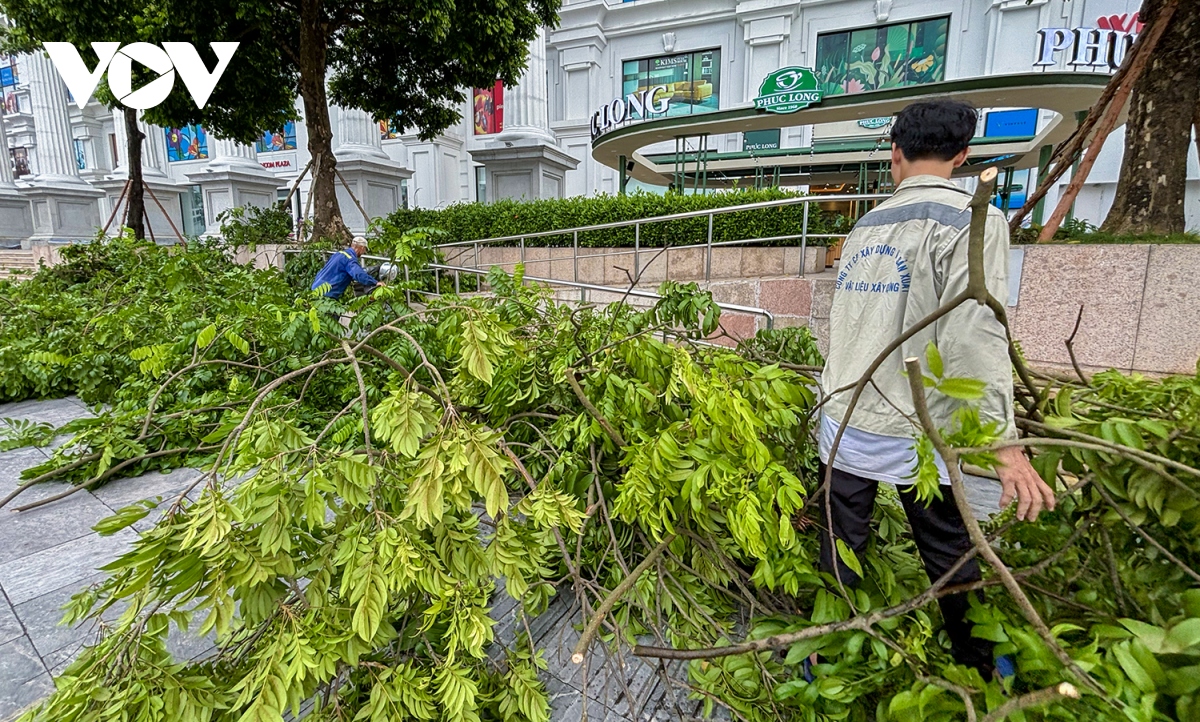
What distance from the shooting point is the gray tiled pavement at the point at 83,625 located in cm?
192

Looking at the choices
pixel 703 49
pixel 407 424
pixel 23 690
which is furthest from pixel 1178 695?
pixel 703 49

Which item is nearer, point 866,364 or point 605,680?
point 866,364

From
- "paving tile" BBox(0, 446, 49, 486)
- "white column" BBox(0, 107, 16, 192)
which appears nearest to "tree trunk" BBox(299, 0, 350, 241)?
"paving tile" BBox(0, 446, 49, 486)

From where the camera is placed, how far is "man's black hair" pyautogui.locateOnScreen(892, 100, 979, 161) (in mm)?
1694

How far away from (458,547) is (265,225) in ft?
44.8

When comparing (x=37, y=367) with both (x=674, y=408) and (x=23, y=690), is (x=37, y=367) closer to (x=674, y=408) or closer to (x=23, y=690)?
(x=23, y=690)

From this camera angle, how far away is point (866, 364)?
5.86 ft

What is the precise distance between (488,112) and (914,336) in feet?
78.5

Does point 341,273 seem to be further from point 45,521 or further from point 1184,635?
point 1184,635

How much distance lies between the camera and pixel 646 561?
6.43 feet

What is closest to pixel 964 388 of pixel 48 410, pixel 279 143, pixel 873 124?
pixel 48 410

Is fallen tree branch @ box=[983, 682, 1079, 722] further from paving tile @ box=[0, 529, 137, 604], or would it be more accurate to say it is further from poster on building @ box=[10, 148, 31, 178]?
poster on building @ box=[10, 148, 31, 178]

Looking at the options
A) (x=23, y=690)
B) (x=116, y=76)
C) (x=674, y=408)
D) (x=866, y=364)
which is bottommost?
(x=23, y=690)

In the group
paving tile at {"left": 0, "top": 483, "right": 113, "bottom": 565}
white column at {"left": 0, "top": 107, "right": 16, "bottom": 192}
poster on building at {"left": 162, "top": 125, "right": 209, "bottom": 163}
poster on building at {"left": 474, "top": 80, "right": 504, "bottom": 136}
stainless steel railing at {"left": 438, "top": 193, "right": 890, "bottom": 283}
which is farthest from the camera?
poster on building at {"left": 162, "top": 125, "right": 209, "bottom": 163}
